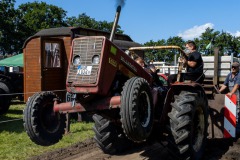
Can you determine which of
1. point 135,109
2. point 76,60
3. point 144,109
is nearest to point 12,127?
point 76,60

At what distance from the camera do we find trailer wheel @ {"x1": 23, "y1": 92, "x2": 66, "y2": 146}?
5.15 meters

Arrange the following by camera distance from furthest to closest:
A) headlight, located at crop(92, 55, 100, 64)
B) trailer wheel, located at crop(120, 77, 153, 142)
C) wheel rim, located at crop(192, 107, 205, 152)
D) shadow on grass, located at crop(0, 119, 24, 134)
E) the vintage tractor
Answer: shadow on grass, located at crop(0, 119, 24, 134), wheel rim, located at crop(192, 107, 205, 152), headlight, located at crop(92, 55, 100, 64), the vintage tractor, trailer wheel, located at crop(120, 77, 153, 142)

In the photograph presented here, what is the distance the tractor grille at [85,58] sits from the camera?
4.84 meters

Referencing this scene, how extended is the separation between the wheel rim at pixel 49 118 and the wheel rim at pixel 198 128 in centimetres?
233

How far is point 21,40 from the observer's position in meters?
45.0

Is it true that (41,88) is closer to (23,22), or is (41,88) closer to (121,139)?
(121,139)

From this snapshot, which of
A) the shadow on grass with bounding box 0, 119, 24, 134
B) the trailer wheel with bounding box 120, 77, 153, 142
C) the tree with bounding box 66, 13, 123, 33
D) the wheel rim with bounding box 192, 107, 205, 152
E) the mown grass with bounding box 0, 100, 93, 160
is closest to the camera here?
the trailer wheel with bounding box 120, 77, 153, 142

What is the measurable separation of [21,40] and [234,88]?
1607 inches

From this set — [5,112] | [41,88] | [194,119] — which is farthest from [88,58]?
[5,112]

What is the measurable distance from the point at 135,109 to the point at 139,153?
2574 millimetres

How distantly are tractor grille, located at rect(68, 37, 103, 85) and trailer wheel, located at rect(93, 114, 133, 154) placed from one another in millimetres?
1259

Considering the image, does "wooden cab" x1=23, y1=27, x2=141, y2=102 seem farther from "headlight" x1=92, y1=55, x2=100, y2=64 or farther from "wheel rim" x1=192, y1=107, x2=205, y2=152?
"headlight" x1=92, y1=55, x2=100, y2=64

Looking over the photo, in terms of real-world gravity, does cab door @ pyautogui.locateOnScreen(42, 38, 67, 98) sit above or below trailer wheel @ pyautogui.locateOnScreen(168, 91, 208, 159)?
above

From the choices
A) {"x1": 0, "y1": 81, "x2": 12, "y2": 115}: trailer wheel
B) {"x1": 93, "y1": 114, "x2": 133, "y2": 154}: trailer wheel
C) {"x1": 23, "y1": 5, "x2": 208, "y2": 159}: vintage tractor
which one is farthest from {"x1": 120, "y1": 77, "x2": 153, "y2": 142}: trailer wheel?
{"x1": 0, "y1": 81, "x2": 12, "y2": 115}: trailer wheel
